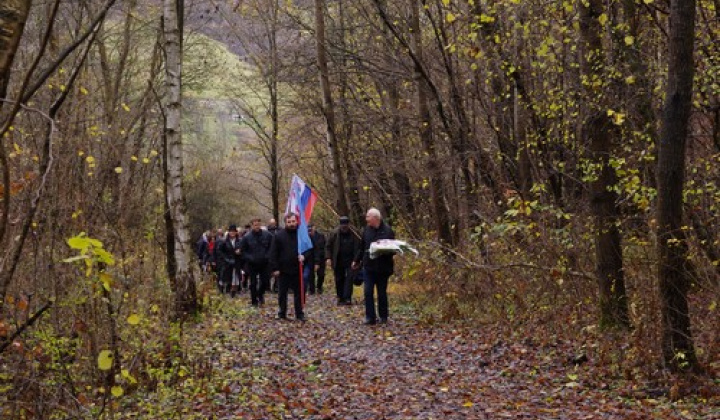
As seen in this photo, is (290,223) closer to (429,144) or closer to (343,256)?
(343,256)

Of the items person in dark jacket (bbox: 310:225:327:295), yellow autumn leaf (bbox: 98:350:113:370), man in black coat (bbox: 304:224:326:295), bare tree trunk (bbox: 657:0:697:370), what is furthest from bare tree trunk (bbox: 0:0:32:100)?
person in dark jacket (bbox: 310:225:327:295)

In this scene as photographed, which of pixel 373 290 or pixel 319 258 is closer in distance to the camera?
pixel 373 290

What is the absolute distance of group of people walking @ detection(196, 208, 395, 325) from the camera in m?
14.4

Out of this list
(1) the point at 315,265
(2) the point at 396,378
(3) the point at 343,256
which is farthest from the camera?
(1) the point at 315,265

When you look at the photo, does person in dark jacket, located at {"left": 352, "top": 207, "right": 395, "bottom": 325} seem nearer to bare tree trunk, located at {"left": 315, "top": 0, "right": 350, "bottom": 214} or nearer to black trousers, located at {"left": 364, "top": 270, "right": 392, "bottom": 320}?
black trousers, located at {"left": 364, "top": 270, "right": 392, "bottom": 320}

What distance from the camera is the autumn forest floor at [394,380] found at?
7.91m

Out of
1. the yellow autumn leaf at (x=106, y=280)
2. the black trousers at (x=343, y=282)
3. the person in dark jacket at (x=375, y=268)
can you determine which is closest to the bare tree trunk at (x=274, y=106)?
the black trousers at (x=343, y=282)

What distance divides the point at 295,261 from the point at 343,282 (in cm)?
377

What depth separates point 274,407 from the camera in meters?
8.24

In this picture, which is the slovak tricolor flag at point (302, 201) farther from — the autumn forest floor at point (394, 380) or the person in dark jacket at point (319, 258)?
the autumn forest floor at point (394, 380)

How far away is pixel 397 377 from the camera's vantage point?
9.98m

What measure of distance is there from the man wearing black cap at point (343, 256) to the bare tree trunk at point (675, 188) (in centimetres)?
1072

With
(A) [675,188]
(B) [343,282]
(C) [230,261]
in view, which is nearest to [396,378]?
(A) [675,188]

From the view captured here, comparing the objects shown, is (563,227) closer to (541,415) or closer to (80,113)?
(541,415)
